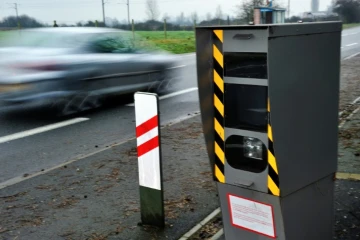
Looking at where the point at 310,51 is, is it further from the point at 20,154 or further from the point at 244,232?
the point at 20,154

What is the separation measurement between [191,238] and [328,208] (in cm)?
121

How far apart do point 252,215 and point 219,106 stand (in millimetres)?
766

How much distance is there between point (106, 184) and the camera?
223 inches

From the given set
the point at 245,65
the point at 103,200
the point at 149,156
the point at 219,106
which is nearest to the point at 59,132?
the point at 103,200

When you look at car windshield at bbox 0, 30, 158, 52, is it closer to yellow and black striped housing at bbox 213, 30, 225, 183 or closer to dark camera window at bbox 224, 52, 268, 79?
yellow and black striped housing at bbox 213, 30, 225, 183

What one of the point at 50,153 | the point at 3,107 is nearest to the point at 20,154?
the point at 50,153

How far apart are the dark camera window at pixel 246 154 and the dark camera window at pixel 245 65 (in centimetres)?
42

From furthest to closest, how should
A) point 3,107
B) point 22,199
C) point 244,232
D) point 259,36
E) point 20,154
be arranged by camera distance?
point 3,107, point 20,154, point 22,199, point 244,232, point 259,36

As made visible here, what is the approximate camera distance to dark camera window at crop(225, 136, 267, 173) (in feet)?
10.1

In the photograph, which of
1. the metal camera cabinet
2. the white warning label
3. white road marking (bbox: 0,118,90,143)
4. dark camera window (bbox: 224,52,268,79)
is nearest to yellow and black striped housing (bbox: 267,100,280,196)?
the metal camera cabinet

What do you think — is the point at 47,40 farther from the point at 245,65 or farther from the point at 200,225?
the point at 245,65

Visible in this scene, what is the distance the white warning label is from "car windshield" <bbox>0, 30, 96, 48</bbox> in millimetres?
7327

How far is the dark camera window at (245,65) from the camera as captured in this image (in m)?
2.90

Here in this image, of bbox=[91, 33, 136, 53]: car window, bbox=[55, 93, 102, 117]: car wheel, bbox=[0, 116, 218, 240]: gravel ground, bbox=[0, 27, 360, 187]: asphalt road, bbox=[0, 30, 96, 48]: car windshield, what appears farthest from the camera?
bbox=[91, 33, 136, 53]: car window
